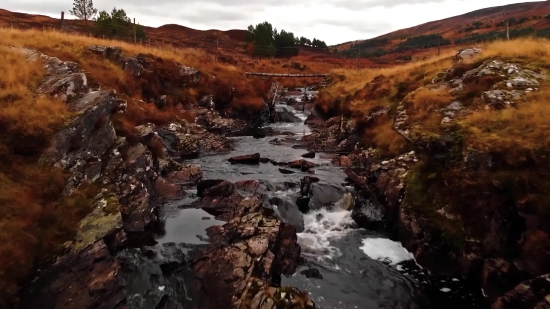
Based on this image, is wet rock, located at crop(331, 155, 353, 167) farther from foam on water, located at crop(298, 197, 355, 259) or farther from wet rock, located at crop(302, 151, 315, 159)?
foam on water, located at crop(298, 197, 355, 259)

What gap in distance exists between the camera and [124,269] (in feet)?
35.8

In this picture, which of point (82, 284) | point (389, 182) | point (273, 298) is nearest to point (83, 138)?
point (82, 284)

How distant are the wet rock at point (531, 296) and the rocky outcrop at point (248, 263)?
205 inches

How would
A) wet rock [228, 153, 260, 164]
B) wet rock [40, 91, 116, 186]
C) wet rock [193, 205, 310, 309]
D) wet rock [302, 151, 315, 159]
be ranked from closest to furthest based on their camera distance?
1. wet rock [193, 205, 310, 309]
2. wet rock [40, 91, 116, 186]
3. wet rock [228, 153, 260, 164]
4. wet rock [302, 151, 315, 159]

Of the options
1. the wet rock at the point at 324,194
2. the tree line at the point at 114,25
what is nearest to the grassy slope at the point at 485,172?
the wet rock at the point at 324,194

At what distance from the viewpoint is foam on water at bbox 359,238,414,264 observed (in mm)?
14039

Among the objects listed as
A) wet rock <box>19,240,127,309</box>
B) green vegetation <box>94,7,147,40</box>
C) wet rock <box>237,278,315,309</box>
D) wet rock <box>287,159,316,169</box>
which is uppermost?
green vegetation <box>94,7,147,40</box>

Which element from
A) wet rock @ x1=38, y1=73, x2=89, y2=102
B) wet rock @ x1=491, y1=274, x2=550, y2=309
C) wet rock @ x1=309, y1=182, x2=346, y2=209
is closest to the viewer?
wet rock @ x1=491, y1=274, x2=550, y2=309

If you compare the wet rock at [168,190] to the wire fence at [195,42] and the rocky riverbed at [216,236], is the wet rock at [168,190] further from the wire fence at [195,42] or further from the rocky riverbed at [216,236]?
the wire fence at [195,42]

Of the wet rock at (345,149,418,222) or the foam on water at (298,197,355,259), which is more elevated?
the wet rock at (345,149,418,222)

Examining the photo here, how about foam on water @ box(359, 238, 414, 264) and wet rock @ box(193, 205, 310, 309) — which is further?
foam on water @ box(359, 238, 414, 264)

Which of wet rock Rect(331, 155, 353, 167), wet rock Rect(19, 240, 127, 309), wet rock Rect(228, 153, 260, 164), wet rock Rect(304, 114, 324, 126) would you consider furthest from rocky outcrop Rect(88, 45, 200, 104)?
wet rock Rect(19, 240, 127, 309)

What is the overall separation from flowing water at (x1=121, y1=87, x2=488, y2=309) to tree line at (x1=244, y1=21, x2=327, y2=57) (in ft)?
257

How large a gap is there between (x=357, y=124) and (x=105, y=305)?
22402mm
